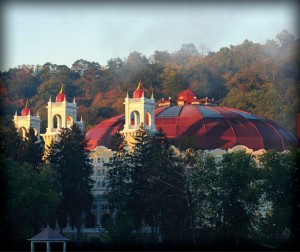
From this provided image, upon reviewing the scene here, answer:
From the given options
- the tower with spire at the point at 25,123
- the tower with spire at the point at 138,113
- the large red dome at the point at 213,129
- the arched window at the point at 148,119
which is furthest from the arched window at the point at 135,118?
the tower with spire at the point at 25,123

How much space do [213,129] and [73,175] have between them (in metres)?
13.4

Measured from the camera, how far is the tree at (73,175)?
2911 inches

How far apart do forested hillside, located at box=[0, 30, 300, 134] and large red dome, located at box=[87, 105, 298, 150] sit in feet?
38.1

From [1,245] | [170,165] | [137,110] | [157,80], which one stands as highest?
[157,80]

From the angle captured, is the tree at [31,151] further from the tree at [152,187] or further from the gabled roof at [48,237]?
the gabled roof at [48,237]

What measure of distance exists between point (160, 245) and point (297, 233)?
7.98 meters

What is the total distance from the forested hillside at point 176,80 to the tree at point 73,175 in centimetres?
2165

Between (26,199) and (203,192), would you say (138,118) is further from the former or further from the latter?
(26,199)

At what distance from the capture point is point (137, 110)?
276 feet

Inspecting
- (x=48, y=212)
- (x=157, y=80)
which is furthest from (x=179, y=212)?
(x=157, y=80)

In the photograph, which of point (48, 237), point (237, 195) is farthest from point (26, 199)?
point (48, 237)

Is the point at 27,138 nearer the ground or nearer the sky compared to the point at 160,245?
nearer the sky

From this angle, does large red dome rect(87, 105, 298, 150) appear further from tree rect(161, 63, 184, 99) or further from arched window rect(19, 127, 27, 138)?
tree rect(161, 63, 184, 99)

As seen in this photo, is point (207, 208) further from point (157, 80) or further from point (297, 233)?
point (157, 80)
